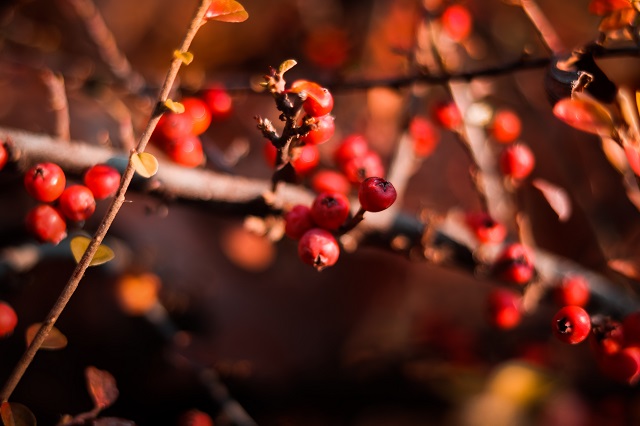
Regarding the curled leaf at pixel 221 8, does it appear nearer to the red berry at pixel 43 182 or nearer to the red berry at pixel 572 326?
the red berry at pixel 43 182

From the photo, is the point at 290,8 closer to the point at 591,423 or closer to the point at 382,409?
the point at 382,409

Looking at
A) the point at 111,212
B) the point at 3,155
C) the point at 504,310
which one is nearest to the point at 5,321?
the point at 3,155

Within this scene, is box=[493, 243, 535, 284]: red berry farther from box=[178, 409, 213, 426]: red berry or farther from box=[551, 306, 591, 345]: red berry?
box=[178, 409, 213, 426]: red berry

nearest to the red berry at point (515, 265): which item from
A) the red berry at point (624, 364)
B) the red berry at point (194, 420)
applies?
the red berry at point (624, 364)

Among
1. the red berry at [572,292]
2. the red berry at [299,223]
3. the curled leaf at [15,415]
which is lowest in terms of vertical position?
the red berry at [572,292]

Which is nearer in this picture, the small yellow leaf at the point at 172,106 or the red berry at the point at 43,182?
the small yellow leaf at the point at 172,106
